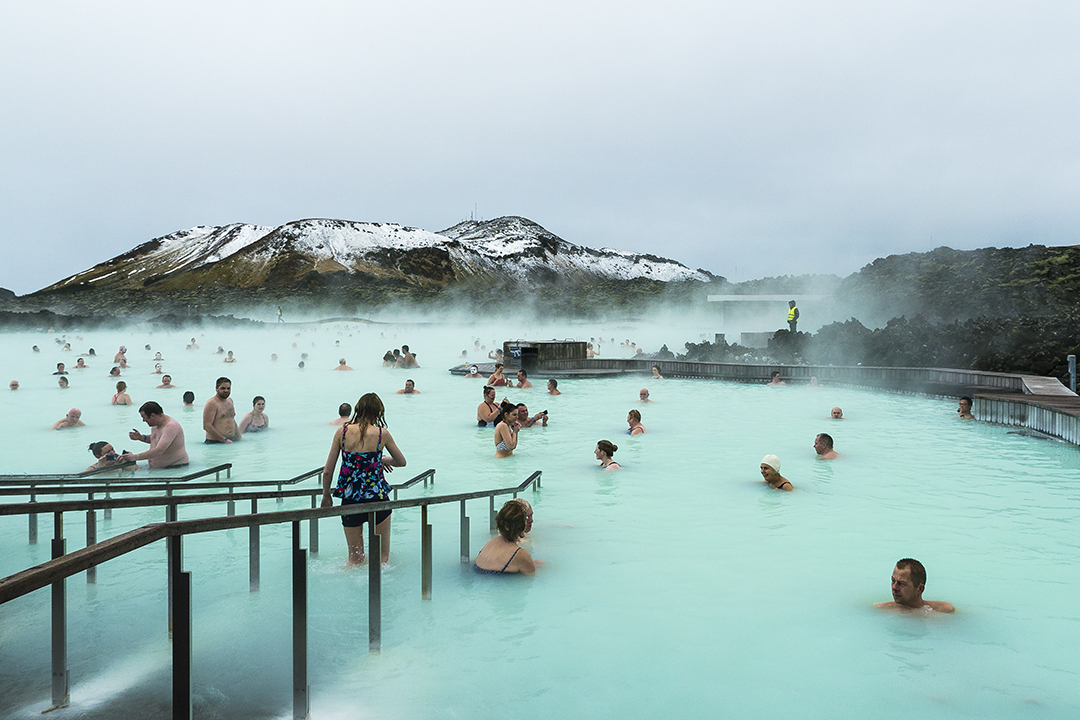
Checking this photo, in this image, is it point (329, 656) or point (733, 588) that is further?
point (733, 588)

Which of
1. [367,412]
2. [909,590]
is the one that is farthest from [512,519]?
[909,590]

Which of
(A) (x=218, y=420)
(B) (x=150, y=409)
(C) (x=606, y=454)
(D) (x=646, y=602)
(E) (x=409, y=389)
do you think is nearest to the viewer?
(D) (x=646, y=602)

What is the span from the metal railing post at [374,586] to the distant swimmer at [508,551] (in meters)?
1.29

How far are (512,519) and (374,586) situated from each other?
4.95 ft

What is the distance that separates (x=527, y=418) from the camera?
452 inches

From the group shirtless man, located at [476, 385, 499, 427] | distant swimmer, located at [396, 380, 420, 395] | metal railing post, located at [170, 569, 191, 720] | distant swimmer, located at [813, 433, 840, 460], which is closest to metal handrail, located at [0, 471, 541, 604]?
metal railing post, located at [170, 569, 191, 720]

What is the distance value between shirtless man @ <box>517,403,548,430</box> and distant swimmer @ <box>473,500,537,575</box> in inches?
197

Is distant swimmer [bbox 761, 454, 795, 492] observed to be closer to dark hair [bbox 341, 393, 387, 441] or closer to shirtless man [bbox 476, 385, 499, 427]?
shirtless man [bbox 476, 385, 499, 427]

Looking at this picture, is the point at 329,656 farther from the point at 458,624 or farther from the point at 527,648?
the point at 527,648

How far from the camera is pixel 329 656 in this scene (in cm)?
377

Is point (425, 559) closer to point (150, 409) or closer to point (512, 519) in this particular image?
point (512, 519)

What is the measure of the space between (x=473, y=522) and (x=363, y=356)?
26.9m

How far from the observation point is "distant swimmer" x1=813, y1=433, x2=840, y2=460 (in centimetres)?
945

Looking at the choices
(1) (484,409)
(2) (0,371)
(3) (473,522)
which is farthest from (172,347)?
(3) (473,522)
